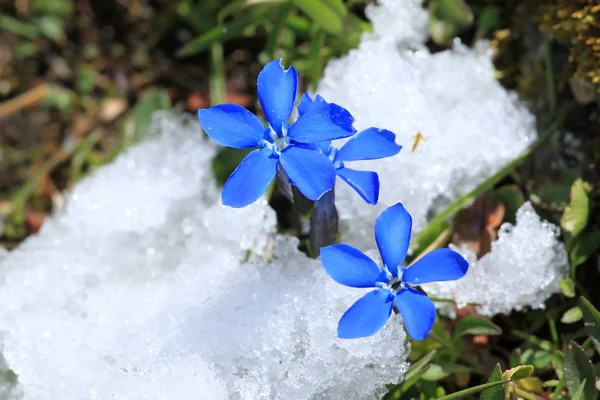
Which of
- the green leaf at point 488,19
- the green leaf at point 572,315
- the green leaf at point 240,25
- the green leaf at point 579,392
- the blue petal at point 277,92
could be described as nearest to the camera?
the blue petal at point 277,92

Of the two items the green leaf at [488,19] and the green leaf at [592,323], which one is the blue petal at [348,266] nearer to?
the green leaf at [592,323]

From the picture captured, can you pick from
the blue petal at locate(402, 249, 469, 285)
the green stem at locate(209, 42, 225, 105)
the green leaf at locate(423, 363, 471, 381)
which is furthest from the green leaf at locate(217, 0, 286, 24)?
the green leaf at locate(423, 363, 471, 381)

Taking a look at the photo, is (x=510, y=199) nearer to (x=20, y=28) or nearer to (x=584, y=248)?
(x=584, y=248)

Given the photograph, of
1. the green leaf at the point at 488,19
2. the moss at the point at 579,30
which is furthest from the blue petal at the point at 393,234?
the green leaf at the point at 488,19

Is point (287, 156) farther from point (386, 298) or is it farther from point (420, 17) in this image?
point (420, 17)

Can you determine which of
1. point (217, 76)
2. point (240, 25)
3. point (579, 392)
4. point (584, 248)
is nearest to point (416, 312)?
point (579, 392)
